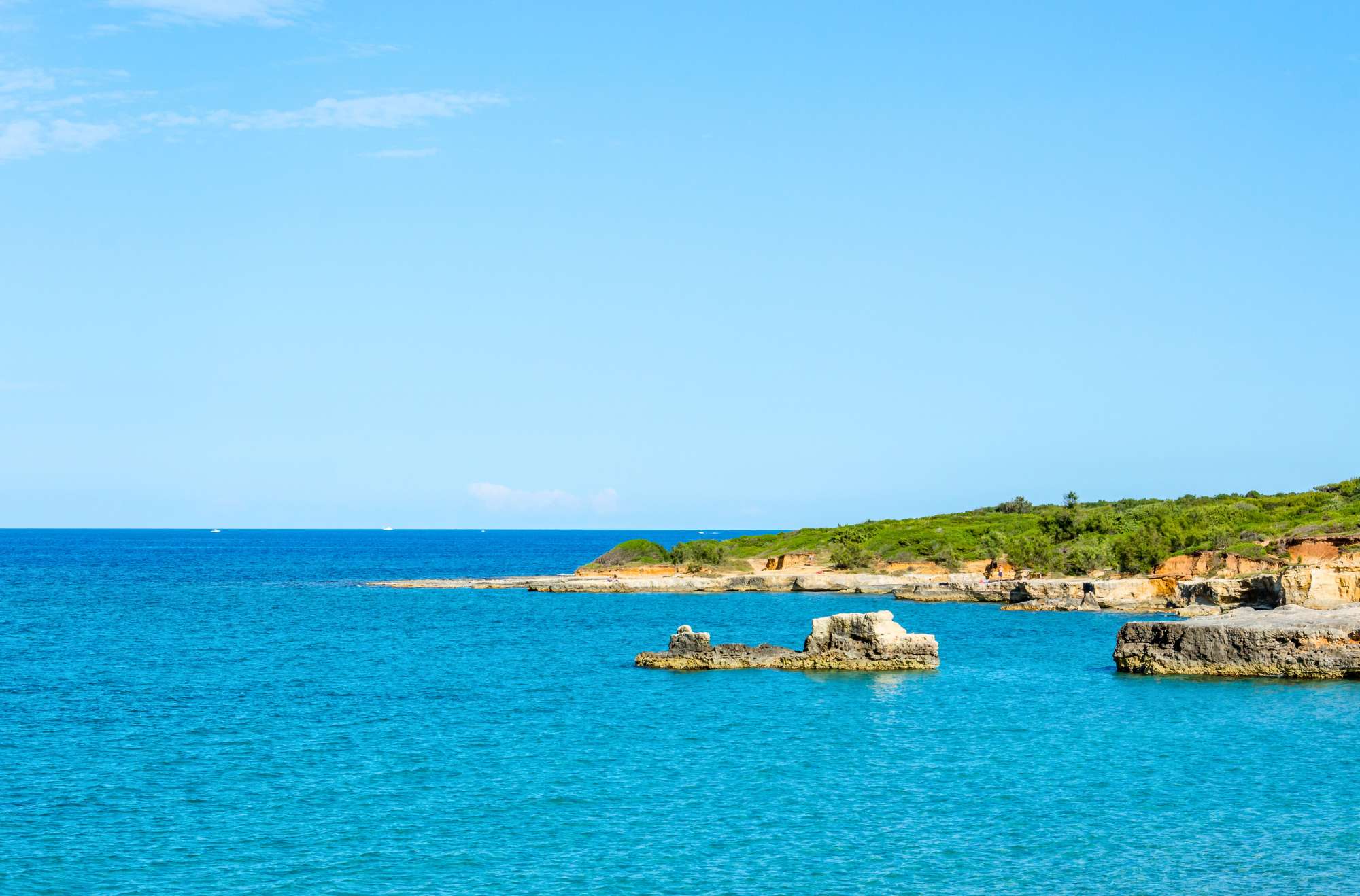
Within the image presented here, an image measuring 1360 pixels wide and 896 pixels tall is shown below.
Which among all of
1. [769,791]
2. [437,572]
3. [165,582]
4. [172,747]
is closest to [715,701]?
[769,791]

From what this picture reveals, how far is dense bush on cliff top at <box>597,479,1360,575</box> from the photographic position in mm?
103000

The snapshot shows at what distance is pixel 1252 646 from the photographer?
4934cm

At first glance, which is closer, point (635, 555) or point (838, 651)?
point (838, 651)

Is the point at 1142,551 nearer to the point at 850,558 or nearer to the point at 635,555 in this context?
the point at 850,558

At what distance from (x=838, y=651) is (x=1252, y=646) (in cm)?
1570

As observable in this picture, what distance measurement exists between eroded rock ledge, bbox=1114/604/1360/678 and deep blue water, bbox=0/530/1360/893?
1073mm

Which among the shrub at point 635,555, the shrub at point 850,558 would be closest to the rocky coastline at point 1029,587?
the shrub at point 850,558

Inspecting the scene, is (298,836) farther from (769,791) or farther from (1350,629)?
(1350,629)

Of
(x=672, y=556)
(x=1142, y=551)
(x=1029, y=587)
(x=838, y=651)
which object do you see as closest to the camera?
(x=838, y=651)

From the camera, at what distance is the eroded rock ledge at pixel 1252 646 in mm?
48438

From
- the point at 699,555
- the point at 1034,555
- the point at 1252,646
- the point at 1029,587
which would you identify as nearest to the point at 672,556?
the point at 699,555

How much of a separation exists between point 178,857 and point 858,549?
107 metres

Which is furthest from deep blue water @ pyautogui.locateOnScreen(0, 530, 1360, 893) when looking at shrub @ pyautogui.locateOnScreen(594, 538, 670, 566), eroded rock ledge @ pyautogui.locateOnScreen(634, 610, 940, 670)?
shrub @ pyautogui.locateOnScreen(594, 538, 670, 566)

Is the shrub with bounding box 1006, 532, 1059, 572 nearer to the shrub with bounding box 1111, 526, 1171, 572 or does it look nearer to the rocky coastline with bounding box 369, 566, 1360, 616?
the shrub with bounding box 1111, 526, 1171, 572
